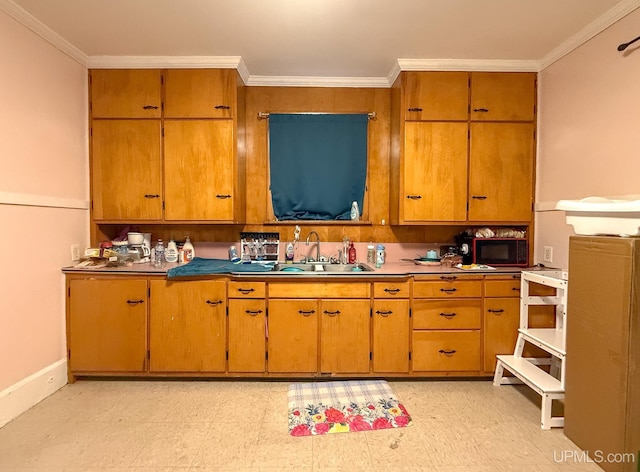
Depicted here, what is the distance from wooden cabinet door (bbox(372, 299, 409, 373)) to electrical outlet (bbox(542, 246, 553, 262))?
1.26 meters

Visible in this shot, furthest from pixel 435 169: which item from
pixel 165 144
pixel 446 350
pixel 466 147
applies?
pixel 165 144

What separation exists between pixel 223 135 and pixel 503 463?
2904mm

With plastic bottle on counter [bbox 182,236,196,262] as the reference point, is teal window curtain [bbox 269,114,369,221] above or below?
above

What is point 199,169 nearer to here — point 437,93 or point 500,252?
point 437,93

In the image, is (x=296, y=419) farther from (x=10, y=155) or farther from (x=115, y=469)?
(x=10, y=155)

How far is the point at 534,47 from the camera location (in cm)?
275

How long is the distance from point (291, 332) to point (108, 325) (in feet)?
4.59

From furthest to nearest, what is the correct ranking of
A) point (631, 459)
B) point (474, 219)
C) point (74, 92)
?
1. point (474, 219)
2. point (74, 92)
3. point (631, 459)

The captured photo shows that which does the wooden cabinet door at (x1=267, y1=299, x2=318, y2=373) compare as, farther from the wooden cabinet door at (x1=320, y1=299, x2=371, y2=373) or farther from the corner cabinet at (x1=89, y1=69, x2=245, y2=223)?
the corner cabinet at (x1=89, y1=69, x2=245, y2=223)

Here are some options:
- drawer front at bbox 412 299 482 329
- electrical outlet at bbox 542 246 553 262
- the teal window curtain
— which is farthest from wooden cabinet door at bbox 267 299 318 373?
electrical outlet at bbox 542 246 553 262

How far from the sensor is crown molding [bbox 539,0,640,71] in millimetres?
2178

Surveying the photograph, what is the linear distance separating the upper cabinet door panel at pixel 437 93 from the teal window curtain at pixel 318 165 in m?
0.50

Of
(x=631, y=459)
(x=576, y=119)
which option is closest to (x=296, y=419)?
(x=631, y=459)

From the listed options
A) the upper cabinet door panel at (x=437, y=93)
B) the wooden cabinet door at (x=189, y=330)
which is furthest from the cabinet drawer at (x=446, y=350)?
the upper cabinet door panel at (x=437, y=93)
